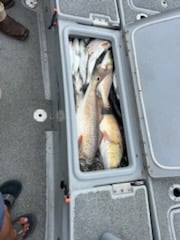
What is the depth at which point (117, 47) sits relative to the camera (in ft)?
4.15

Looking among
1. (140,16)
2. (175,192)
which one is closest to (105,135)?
(175,192)

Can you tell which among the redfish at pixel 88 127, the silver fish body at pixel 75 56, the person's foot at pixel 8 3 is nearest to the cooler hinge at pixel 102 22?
the silver fish body at pixel 75 56

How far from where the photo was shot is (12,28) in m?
1.54

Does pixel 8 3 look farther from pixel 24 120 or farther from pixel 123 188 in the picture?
pixel 123 188

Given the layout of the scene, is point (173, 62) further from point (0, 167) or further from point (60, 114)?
point (0, 167)

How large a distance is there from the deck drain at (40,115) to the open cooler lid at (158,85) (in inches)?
17.4

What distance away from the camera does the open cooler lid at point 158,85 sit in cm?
111

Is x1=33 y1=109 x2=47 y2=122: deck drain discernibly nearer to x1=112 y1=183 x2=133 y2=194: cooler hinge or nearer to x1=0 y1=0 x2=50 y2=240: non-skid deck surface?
x1=0 y1=0 x2=50 y2=240: non-skid deck surface

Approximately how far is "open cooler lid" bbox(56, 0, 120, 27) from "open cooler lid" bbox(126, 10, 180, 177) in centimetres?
10

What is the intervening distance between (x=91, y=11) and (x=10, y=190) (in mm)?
750

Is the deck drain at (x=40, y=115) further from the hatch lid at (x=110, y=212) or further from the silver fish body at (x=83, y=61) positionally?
the hatch lid at (x=110, y=212)

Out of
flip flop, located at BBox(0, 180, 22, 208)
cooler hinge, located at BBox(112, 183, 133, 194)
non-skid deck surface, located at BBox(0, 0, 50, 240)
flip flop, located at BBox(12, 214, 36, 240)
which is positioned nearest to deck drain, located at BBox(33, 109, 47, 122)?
non-skid deck surface, located at BBox(0, 0, 50, 240)

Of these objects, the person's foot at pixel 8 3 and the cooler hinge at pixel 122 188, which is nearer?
the cooler hinge at pixel 122 188

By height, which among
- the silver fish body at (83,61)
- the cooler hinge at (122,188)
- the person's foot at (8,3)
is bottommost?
the cooler hinge at (122,188)
